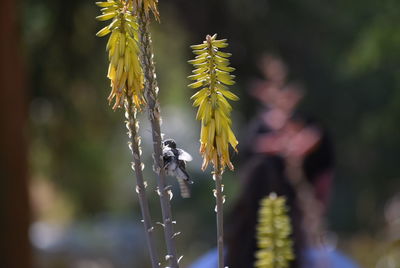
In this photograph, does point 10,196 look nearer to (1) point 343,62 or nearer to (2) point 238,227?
(1) point 343,62

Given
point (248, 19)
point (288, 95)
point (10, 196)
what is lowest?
point (288, 95)

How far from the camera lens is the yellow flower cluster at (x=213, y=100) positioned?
980mm

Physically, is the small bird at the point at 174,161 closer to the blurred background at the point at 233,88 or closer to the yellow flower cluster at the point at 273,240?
the yellow flower cluster at the point at 273,240

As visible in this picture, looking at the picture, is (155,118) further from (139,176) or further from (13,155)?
(13,155)

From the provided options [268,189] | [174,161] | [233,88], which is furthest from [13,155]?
[174,161]

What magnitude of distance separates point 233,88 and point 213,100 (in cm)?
742

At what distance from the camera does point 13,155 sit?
7.01 metres

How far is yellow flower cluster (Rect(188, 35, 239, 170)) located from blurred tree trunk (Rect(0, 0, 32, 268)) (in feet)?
19.8

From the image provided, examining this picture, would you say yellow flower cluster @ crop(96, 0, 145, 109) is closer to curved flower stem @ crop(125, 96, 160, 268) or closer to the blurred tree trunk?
curved flower stem @ crop(125, 96, 160, 268)

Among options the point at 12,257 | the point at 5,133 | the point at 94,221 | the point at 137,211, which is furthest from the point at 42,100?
the point at 137,211

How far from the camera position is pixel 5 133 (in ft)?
23.1

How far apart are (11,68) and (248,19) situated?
243cm

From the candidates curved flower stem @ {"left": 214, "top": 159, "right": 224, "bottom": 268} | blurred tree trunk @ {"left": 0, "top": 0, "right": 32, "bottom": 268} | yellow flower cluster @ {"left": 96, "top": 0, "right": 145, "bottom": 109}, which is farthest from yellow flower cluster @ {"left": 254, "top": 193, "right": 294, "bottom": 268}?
blurred tree trunk @ {"left": 0, "top": 0, "right": 32, "bottom": 268}

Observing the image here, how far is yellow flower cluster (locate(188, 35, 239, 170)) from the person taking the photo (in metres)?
0.98
